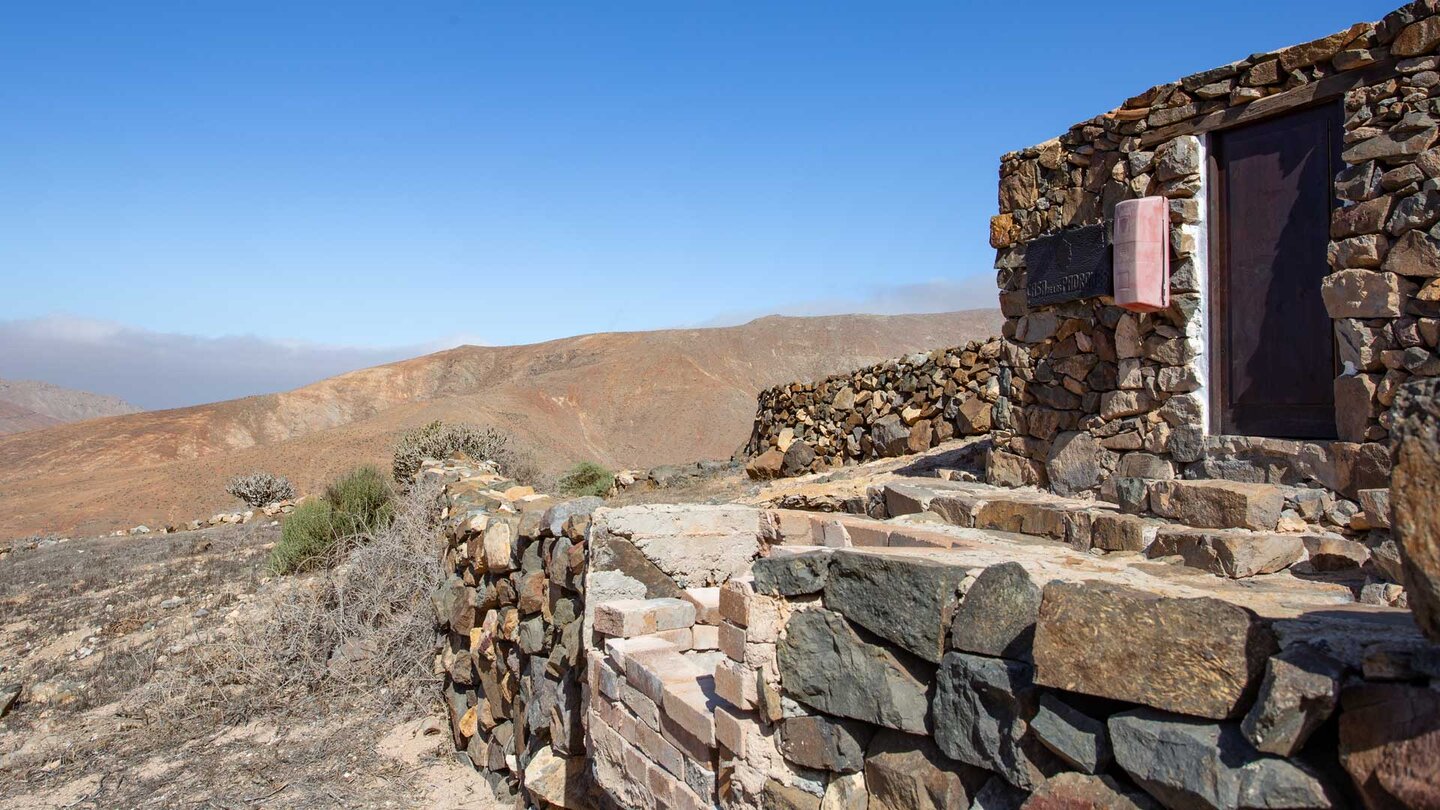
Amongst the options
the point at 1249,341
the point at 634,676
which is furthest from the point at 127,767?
the point at 1249,341

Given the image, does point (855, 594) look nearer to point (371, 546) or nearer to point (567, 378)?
point (371, 546)

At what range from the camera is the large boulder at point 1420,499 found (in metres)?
1.63

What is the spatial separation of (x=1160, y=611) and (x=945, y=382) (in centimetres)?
1009

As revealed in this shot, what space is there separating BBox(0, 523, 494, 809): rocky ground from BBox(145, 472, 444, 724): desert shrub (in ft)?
0.15

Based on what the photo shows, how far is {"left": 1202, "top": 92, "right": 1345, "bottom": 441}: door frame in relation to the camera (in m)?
5.57

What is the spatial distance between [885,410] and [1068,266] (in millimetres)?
6589

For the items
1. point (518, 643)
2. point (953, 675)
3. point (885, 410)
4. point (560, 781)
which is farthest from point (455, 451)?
point (953, 675)

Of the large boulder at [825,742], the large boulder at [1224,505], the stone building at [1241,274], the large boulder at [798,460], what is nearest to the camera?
the large boulder at [825,742]

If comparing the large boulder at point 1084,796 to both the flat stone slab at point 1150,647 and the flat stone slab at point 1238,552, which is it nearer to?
the flat stone slab at point 1150,647

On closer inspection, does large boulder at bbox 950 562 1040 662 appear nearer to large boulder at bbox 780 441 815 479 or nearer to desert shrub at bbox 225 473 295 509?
large boulder at bbox 780 441 815 479

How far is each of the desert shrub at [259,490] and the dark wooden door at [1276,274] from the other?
20369 millimetres

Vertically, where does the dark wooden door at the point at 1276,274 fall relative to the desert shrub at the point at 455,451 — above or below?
above

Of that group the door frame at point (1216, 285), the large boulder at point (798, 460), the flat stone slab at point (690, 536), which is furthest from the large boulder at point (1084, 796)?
the large boulder at point (798, 460)

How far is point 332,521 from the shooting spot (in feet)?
35.6
